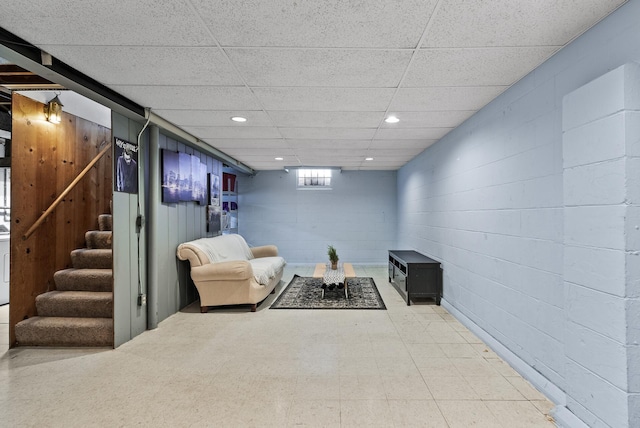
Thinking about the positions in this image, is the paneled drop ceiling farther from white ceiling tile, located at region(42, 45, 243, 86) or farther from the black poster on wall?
the black poster on wall

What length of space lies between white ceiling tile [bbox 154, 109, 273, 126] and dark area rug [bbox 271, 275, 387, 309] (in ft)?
8.45

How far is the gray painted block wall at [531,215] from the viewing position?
5.65 ft

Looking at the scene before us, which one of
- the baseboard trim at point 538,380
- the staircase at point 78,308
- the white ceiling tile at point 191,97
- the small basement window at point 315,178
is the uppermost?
the white ceiling tile at point 191,97

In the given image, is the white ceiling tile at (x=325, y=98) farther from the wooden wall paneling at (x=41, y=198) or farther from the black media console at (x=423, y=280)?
the wooden wall paneling at (x=41, y=198)

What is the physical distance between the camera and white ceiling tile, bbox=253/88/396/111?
2.78m

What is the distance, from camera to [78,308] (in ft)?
10.9

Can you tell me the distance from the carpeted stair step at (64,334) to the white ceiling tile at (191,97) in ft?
7.48

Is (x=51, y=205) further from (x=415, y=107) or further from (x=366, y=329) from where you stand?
(x=415, y=107)

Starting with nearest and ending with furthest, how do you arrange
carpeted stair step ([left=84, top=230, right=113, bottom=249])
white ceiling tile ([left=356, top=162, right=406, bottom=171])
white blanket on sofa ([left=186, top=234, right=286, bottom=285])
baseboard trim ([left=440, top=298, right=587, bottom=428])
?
baseboard trim ([left=440, top=298, right=587, bottom=428]), carpeted stair step ([left=84, top=230, right=113, bottom=249]), white blanket on sofa ([left=186, top=234, right=286, bottom=285]), white ceiling tile ([left=356, top=162, right=406, bottom=171])

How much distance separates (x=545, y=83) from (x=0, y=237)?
6.85 metres

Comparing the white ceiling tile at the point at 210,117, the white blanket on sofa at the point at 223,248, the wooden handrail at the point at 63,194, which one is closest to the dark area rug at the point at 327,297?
the white blanket on sofa at the point at 223,248

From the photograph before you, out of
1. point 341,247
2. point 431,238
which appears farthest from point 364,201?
point 431,238

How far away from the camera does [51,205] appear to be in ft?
11.4

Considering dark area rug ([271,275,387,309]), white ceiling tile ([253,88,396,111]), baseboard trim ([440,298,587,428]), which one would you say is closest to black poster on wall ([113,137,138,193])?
white ceiling tile ([253,88,396,111])
